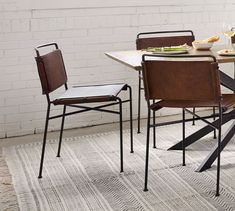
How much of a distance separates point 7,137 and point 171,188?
1785 millimetres

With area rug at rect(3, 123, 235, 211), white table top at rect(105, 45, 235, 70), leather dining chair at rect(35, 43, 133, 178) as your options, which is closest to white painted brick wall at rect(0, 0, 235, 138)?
area rug at rect(3, 123, 235, 211)

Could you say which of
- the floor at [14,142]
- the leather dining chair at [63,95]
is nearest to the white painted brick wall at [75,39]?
the floor at [14,142]

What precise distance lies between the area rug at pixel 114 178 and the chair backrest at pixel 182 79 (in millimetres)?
568

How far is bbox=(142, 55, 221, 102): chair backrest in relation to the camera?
240 cm

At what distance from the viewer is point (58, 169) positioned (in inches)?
121

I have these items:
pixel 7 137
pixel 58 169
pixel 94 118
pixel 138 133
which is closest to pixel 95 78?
pixel 94 118

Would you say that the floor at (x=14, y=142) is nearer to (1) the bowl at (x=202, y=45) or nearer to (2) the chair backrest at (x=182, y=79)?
(2) the chair backrest at (x=182, y=79)

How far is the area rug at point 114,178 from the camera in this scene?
2.51 m

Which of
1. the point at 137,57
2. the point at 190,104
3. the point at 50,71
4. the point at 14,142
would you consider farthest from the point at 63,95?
the point at 14,142

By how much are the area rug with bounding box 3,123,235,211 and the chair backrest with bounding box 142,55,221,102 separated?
0.57 meters

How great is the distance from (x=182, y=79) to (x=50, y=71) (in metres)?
0.92

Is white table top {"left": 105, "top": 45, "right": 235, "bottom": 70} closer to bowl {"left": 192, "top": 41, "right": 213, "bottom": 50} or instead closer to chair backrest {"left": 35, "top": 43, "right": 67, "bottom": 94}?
bowl {"left": 192, "top": 41, "right": 213, "bottom": 50}

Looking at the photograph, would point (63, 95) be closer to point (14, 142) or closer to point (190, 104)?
point (190, 104)

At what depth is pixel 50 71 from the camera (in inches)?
115
